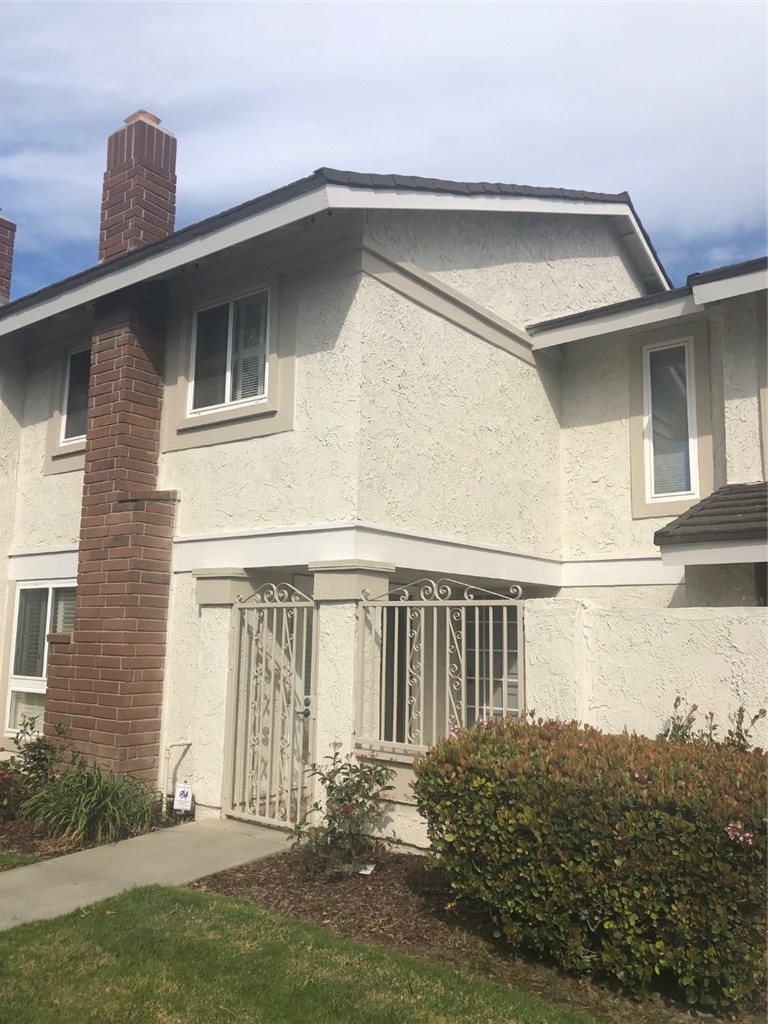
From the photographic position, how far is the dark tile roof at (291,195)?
686 centimetres

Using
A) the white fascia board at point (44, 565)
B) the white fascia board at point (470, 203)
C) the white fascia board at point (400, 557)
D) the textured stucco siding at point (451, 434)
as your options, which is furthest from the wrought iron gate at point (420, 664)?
the white fascia board at point (44, 565)

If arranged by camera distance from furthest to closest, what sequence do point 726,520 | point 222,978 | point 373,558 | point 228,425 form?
point 228,425 < point 373,558 < point 726,520 < point 222,978

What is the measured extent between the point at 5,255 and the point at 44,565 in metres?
5.19

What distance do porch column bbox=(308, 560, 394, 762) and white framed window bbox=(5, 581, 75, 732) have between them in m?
4.01

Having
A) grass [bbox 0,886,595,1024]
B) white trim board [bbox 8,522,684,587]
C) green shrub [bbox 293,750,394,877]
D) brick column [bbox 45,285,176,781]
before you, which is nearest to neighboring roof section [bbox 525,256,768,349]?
white trim board [bbox 8,522,684,587]

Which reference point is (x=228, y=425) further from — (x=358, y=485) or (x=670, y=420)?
(x=670, y=420)

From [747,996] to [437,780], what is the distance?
76.0 inches

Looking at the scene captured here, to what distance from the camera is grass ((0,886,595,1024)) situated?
13.3ft

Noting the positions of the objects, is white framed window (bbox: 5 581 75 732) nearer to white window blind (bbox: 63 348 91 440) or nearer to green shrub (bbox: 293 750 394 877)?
white window blind (bbox: 63 348 91 440)

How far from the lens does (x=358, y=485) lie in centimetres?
719

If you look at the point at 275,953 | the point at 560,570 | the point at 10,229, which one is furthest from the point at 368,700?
the point at 10,229

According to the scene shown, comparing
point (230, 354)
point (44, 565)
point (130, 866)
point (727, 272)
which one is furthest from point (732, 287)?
point (44, 565)

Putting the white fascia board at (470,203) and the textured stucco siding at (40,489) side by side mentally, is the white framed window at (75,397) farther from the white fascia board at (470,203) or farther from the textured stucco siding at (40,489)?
the white fascia board at (470,203)

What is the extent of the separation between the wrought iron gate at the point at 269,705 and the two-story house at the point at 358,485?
32 mm
